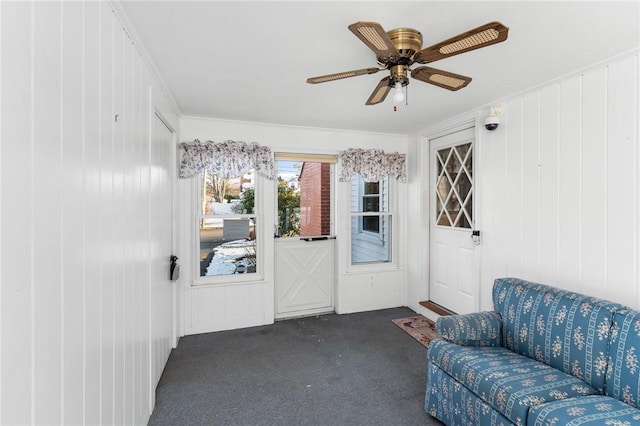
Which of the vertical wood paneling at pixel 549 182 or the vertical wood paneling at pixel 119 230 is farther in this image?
the vertical wood paneling at pixel 549 182

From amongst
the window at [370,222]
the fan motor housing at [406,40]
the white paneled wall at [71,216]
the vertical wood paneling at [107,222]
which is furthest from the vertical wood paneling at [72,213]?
the window at [370,222]

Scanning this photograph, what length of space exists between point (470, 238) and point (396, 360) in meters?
1.52

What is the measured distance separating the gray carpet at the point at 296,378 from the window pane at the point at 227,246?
73 centimetres

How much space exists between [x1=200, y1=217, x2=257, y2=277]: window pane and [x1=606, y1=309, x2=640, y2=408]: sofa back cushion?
3243 mm

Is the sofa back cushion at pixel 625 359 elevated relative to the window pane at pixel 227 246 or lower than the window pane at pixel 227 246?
lower

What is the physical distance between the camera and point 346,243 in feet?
13.6

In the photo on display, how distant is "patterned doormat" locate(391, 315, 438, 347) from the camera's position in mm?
3371

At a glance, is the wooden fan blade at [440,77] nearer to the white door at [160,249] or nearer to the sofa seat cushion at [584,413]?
the sofa seat cushion at [584,413]

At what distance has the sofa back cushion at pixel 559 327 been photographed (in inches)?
69.9

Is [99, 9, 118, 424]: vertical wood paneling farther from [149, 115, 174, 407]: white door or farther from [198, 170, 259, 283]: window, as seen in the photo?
[198, 170, 259, 283]: window

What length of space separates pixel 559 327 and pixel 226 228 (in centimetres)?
321

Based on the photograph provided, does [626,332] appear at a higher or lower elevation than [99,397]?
higher

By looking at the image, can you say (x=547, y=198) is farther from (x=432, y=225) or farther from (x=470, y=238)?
(x=432, y=225)

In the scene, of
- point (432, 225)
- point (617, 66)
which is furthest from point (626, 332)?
point (432, 225)
